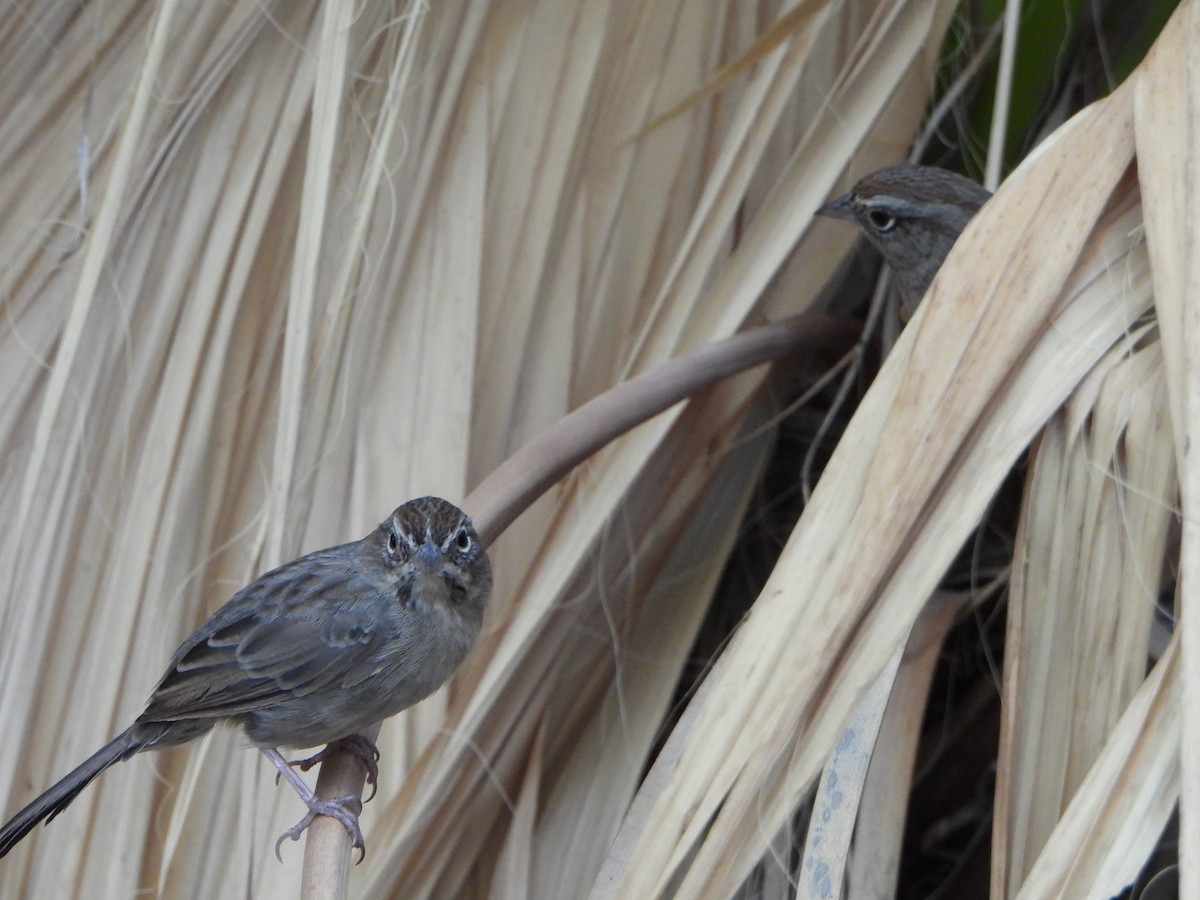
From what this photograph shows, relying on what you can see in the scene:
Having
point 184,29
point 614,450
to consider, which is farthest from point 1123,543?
point 184,29

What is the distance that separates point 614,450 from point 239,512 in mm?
824

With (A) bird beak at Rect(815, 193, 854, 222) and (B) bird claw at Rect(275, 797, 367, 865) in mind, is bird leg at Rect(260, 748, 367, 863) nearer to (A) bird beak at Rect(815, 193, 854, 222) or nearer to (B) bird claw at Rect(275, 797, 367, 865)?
(B) bird claw at Rect(275, 797, 367, 865)

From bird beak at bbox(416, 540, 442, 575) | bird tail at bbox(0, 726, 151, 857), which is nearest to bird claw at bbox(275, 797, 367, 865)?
bird tail at bbox(0, 726, 151, 857)

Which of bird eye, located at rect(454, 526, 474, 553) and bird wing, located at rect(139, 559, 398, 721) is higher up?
bird wing, located at rect(139, 559, 398, 721)

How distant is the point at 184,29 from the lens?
2.89 metres

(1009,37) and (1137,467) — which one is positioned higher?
(1009,37)

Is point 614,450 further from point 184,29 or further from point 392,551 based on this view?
point 184,29

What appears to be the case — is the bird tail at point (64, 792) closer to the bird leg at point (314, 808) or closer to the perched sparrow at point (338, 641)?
the perched sparrow at point (338, 641)

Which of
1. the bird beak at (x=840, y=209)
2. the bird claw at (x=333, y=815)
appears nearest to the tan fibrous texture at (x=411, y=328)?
the bird claw at (x=333, y=815)

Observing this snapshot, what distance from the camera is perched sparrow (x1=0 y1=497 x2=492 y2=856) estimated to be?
8.71 ft

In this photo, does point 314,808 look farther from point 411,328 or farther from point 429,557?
point 411,328

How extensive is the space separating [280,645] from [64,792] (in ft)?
1.96

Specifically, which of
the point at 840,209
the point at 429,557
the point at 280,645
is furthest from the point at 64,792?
the point at 840,209

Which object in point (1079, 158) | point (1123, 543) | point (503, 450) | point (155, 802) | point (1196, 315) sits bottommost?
point (1123, 543)
